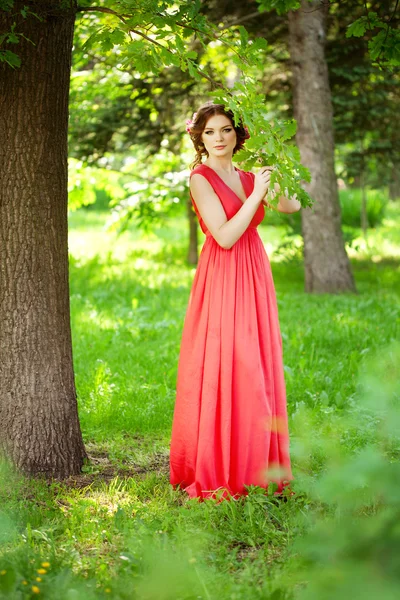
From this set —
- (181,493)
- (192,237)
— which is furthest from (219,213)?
(192,237)

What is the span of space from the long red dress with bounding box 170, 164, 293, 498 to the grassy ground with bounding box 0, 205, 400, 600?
0.17m

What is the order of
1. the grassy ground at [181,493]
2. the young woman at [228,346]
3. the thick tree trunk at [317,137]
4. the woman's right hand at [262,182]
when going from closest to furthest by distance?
the grassy ground at [181,493]
the woman's right hand at [262,182]
the young woman at [228,346]
the thick tree trunk at [317,137]

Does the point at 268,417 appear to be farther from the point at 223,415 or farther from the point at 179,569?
the point at 179,569

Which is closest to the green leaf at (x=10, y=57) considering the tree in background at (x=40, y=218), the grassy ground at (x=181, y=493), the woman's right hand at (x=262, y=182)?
the tree in background at (x=40, y=218)

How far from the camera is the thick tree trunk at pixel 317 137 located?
8.98 m

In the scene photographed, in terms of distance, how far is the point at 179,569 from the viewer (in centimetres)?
162

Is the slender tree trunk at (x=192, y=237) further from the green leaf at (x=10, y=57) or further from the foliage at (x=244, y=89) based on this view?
the green leaf at (x=10, y=57)

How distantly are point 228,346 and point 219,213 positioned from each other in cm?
64

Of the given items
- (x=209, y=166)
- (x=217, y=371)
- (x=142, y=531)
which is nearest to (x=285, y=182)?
(x=209, y=166)

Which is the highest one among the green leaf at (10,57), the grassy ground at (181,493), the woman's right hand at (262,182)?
the green leaf at (10,57)

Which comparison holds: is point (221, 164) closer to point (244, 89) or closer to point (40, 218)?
point (244, 89)

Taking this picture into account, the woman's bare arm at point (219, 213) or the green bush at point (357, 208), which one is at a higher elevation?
the green bush at point (357, 208)

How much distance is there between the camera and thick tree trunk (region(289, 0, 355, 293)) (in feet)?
29.5

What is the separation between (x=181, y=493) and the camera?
377 cm
